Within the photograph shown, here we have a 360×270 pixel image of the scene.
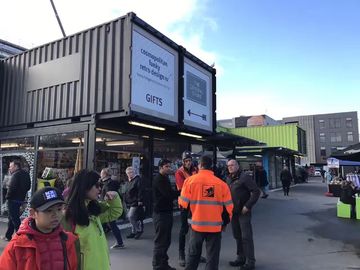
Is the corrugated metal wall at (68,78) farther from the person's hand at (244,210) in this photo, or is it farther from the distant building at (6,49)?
the distant building at (6,49)

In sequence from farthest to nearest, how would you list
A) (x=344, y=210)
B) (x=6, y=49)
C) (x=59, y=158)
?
(x=6, y=49), (x=344, y=210), (x=59, y=158)

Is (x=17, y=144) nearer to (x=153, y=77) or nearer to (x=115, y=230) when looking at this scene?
(x=153, y=77)

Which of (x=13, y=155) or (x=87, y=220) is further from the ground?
(x=13, y=155)

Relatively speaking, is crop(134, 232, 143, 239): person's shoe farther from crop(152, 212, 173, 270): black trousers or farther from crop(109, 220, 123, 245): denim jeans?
crop(152, 212, 173, 270): black trousers

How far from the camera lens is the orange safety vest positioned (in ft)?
16.2

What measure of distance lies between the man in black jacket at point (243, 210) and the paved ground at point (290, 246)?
339 mm

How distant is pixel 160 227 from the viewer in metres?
5.72

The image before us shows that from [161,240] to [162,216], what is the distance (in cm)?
37

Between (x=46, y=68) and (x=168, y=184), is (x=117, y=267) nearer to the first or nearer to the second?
(x=168, y=184)

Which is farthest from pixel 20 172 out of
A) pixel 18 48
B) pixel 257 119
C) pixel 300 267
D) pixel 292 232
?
pixel 257 119

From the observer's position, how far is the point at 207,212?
16.2ft

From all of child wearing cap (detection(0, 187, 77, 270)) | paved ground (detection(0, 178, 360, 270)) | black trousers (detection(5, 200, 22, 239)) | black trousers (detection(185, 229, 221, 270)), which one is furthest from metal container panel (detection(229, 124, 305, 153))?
child wearing cap (detection(0, 187, 77, 270))

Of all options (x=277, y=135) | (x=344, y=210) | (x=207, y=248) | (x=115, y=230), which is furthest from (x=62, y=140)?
(x=277, y=135)

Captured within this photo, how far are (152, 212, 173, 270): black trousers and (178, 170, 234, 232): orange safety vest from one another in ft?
2.65
